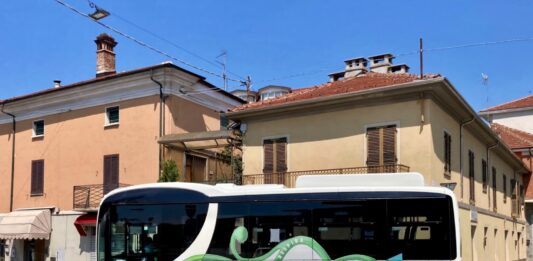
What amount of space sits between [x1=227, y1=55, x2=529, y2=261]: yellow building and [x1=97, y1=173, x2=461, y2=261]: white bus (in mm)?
6177

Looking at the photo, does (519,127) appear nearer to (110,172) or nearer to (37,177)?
(110,172)

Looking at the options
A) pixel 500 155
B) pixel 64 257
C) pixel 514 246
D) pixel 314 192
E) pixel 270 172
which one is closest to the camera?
pixel 314 192

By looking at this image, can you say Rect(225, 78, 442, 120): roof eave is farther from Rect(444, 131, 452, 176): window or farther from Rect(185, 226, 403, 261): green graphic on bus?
Rect(185, 226, 403, 261): green graphic on bus

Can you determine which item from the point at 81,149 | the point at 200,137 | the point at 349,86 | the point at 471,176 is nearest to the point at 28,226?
the point at 81,149

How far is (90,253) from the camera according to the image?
2317 cm

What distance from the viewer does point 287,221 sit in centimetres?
1086

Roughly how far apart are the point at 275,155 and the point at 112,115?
781cm

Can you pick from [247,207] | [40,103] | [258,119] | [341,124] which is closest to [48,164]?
Result: [40,103]

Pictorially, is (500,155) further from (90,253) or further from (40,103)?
(40,103)

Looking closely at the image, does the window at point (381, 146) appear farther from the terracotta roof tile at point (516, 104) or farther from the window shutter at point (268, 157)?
the terracotta roof tile at point (516, 104)

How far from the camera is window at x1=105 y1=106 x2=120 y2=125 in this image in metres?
23.8

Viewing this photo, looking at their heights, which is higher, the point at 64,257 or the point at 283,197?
the point at 283,197

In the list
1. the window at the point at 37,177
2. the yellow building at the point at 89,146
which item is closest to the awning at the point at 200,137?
the yellow building at the point at 89,146

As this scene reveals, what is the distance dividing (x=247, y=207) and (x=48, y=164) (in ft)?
56.9
